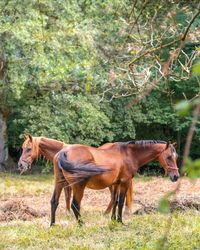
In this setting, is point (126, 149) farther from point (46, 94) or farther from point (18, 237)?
point (46, 94)

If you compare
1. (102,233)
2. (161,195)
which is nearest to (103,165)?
(102,233)

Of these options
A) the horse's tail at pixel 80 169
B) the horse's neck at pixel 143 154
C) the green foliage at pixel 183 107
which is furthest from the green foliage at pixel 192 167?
the horse's neck at pixel 143 154

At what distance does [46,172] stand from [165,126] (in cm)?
560

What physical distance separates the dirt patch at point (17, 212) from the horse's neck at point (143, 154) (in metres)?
2.16

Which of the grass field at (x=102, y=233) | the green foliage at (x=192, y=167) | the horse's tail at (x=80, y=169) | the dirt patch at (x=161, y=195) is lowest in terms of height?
the dirt patch at (x=161, y=195)

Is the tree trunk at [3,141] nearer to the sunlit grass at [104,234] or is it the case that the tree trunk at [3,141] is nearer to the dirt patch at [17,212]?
the dirt patch at [17,212]

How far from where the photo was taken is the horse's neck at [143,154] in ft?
28.1

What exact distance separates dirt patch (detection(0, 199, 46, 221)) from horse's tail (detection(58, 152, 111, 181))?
1.88 meters

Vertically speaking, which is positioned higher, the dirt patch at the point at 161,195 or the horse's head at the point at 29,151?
the horse's head at the point at 29,151

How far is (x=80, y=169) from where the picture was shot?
7781 millimetres

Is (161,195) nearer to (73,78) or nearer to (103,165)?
(103,165)

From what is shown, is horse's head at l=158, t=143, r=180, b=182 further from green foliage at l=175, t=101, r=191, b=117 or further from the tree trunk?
the tree trunk

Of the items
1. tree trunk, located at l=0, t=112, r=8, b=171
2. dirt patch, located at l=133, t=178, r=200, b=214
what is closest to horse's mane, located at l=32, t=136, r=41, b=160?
dirt patch, located at l=133, t=178, r=200, b=214

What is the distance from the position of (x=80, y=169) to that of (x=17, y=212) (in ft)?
7.59
